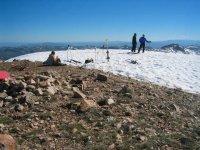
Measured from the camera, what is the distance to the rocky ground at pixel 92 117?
7711mm

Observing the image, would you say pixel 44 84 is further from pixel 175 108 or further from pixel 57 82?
pixel 175 108

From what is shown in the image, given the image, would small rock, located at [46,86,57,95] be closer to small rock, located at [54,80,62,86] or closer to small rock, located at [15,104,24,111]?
small rock, located at [54,80,62,86]

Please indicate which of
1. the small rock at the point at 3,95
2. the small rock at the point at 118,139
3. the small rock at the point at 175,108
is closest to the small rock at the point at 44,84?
the small rock at the point at 3,95

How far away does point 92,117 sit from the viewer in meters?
9.27

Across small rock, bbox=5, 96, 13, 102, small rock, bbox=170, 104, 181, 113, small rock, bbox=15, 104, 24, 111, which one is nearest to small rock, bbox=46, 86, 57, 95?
small rock, bbox=5, 96, 13, 102

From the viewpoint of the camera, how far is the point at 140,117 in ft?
31.9

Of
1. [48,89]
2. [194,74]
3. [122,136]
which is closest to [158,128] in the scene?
[122,136]

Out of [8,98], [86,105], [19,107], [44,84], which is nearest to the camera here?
[19,107]

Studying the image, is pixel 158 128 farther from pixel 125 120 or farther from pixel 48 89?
pixel 48 89

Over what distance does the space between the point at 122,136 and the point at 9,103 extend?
4.45 meters

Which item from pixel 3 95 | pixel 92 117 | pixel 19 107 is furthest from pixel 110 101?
pixel 3 95

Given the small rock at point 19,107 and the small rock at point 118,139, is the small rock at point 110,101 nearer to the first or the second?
the small rock at point 118,139

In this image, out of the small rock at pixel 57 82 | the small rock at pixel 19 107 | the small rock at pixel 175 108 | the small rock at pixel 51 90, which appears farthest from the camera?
the small rock at pixel 57 82

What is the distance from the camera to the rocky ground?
771 centimetres
